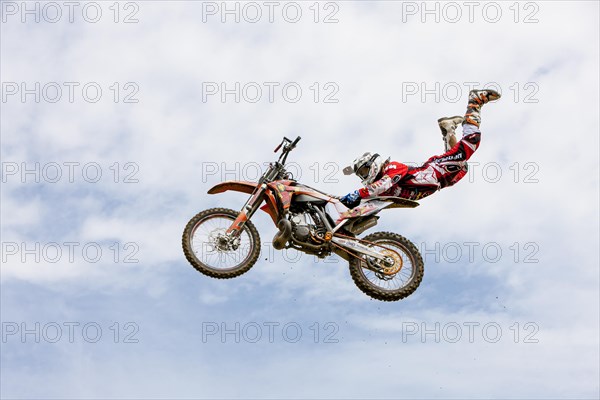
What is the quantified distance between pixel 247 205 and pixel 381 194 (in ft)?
9.26

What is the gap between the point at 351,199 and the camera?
652 inches

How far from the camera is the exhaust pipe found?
15.8 meters

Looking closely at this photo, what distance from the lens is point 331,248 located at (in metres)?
16.5

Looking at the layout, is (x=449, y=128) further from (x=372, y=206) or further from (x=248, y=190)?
(x=248, y=190)

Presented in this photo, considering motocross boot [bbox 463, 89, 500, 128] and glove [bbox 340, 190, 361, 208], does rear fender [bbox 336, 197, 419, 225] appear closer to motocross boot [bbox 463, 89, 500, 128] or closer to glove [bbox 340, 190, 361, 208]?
glove [bbox 340, 190, 361, 208]

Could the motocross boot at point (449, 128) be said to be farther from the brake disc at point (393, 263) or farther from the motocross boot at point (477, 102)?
the brake disc at point (393, 263)

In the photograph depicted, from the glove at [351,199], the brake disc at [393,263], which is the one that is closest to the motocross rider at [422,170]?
the glove at [351,199]

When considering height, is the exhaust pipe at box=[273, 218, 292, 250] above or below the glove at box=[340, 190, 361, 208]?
below

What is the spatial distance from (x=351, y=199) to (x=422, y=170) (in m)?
1.72

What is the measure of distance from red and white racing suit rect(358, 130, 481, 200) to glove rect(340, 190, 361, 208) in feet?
1.91

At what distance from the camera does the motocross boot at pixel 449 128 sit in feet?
58.0

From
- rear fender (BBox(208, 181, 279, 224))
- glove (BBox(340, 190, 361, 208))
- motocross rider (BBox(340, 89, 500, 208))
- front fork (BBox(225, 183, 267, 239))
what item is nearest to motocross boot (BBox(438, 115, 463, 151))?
motocross rider (BBox(340, 89, 500, 208))

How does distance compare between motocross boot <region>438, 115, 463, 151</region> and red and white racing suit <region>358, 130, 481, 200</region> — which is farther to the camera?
motocross boot <region>438, 115, 463, 151</region>

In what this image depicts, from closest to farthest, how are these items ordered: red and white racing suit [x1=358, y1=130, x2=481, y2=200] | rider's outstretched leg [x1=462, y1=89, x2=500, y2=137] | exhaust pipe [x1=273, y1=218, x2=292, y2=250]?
1. exhaust pipe [x1=273, y1=218, x2=292, y2=250]
2. red and white racing suit [x1=358, y1=130, x2=481, y2=200]
3. rider's outstretched leg [x1=462, y1=89, x2=500, y2=137]
